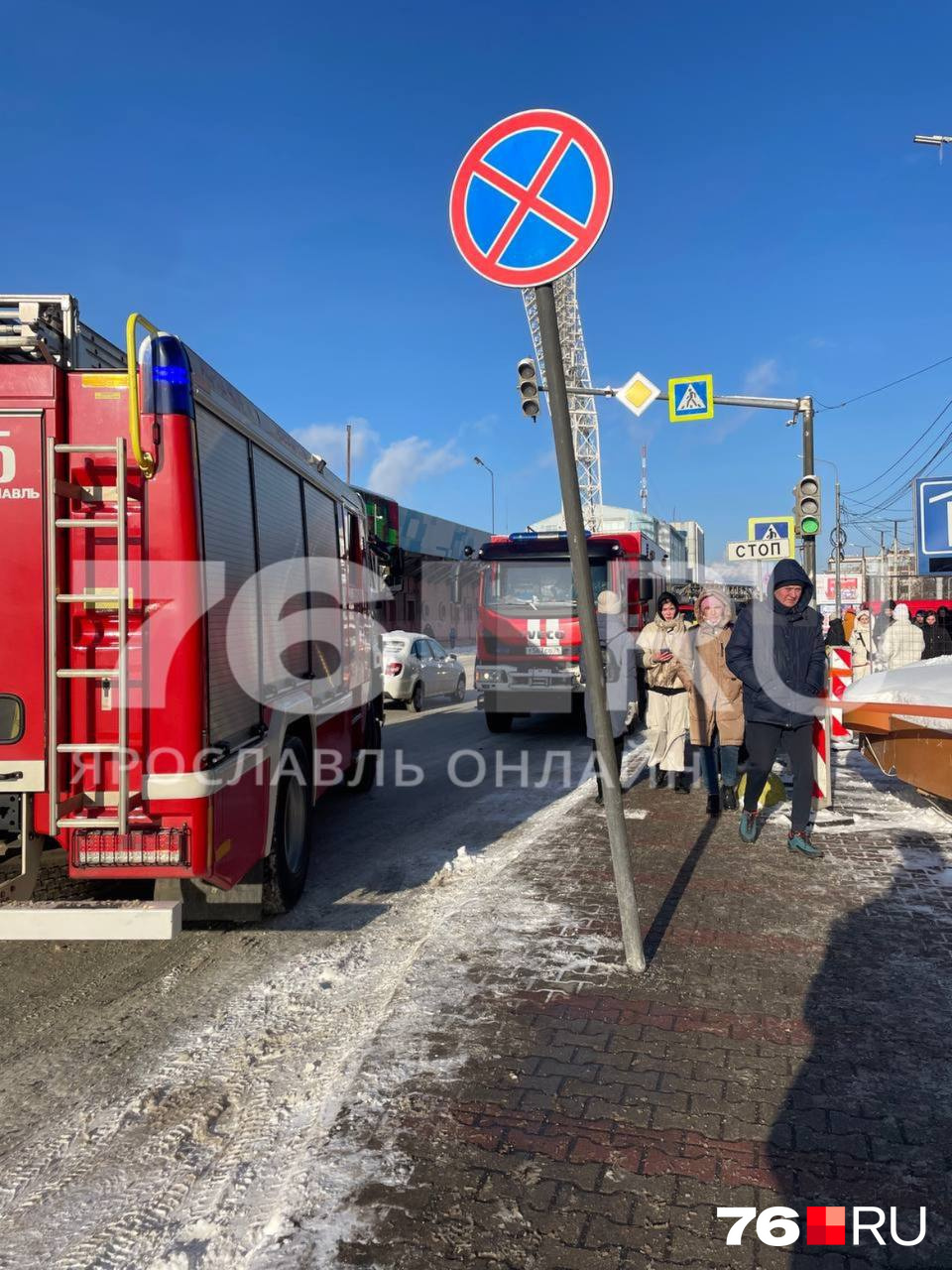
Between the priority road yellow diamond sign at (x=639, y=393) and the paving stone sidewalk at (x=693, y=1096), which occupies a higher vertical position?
the priority road yellow diamond sign at (x=639, y=393)

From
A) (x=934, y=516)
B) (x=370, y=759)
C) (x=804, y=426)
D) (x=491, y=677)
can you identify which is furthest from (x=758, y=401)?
(x=370, y=759)

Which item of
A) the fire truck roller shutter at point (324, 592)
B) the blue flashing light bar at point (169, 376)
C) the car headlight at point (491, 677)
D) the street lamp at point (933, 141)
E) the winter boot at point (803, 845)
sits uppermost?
the street lamp at point (933, 141)

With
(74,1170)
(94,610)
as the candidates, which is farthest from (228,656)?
(74,1170)

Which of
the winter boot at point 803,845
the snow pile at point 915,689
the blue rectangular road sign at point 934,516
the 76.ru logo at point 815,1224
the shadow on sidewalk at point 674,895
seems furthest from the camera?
the blue rectangular road sign at point 934,516

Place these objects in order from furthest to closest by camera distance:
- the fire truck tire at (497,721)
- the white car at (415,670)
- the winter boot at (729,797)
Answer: the white car at (415,670), the fire truck tire at (497,721), the winter boot at (729,797)

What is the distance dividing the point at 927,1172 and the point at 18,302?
4839 mm

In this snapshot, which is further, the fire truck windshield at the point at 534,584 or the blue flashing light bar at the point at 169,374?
the fire truck windshield at the point at 534,584

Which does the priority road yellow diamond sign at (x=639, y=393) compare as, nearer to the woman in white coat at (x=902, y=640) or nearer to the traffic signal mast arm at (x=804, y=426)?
the traffic signal mast arm at (x=804, y=426)

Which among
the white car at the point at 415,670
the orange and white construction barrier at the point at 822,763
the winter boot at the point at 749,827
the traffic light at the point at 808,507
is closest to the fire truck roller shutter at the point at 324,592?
the winter boot at the point at 749,827

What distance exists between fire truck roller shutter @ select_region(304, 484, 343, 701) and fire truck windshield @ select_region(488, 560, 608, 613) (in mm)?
6398

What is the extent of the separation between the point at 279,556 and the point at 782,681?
12.1ft

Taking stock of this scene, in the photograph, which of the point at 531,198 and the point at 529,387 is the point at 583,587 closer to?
the point at 531,198

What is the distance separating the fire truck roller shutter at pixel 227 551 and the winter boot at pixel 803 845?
3.97m

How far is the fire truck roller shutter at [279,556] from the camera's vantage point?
16.7ft
